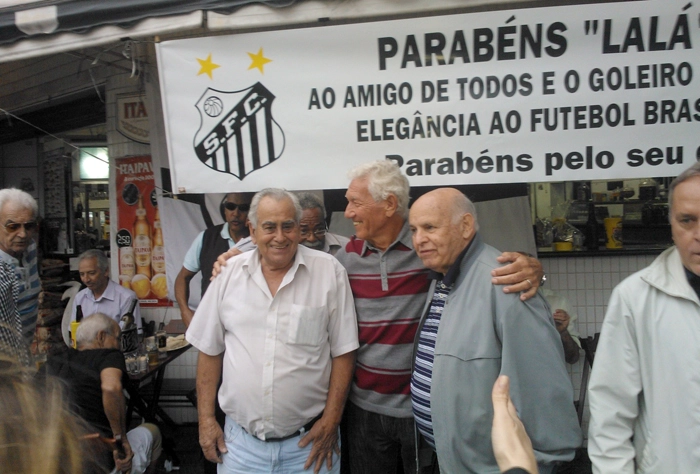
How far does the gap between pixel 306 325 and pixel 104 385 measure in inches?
59.4

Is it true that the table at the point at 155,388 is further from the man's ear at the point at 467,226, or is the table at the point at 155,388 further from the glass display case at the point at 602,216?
the glass display case at the point at 602,216

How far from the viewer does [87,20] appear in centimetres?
274

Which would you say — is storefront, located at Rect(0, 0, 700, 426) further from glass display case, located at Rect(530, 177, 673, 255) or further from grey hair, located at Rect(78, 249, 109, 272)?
grey hair, located at Rect(78, 249, 109, 272)

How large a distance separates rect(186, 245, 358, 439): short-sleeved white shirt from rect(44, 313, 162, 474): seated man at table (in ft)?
3.12

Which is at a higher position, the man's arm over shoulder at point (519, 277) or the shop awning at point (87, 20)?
the shop awning at point (87, 20)

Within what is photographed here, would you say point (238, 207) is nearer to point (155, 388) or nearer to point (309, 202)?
point (309, 202)

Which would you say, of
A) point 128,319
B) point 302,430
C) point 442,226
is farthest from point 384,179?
point 128,319

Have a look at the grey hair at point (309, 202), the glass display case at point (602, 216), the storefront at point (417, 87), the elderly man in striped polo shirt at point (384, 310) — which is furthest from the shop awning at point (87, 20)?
the glass display case at point (602, 216)

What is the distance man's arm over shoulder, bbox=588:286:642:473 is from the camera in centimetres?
187

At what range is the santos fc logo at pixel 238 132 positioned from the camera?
280 centimetres

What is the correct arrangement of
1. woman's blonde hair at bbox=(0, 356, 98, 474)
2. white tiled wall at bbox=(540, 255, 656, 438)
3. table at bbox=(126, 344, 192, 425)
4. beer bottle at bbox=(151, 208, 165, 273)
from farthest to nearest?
beer bottle at bbox=(151, 208, 165, 273)
white tiled wall at bbox=(540, 255, 656, 438)
table at bbox=(126, 344, 192, 425)
woman's blonde hair at bbox=(0, 356, 98, 474)

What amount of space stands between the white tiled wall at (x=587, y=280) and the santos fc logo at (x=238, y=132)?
8.80 ft

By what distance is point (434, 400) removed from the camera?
2.11 metres

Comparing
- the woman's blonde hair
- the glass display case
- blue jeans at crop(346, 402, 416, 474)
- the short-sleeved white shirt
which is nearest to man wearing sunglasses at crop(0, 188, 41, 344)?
the short-sleeved white shirt
